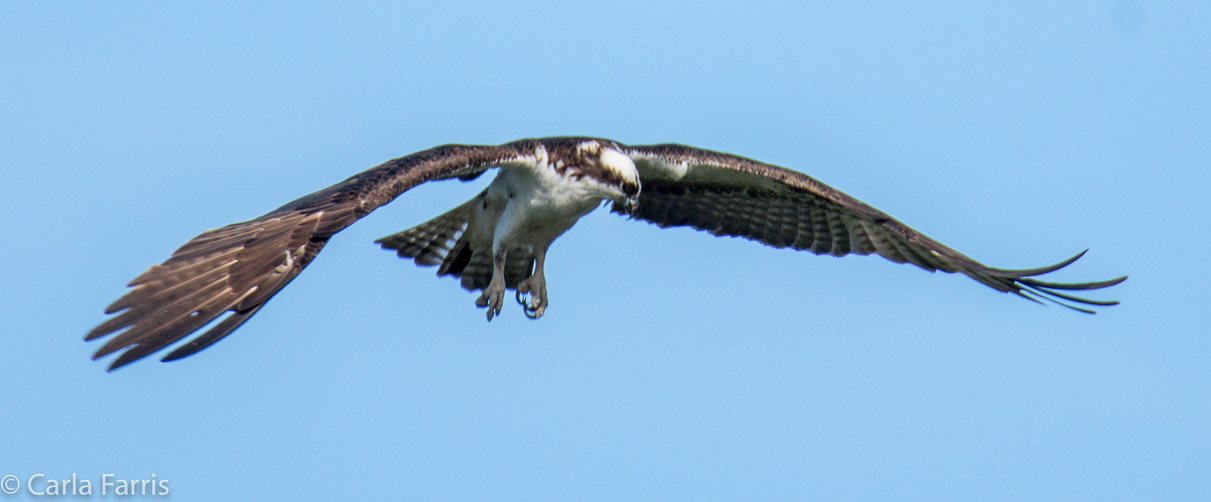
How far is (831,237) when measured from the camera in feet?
41.0

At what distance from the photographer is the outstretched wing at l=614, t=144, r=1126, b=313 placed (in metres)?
11.7

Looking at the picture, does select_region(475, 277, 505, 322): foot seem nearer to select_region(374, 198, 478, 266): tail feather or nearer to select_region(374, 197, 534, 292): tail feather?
select_region(374, 197, 534, 292): tail feather

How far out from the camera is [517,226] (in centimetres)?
1139

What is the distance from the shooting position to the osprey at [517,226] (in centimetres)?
809

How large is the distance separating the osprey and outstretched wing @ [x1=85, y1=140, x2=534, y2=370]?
1cm

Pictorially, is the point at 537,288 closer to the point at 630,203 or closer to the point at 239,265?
the point at 630,203

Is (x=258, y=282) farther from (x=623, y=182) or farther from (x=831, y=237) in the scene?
(x=831, y=237)

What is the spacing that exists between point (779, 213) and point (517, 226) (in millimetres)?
2725

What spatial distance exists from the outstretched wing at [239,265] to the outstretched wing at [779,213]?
2.70 metres

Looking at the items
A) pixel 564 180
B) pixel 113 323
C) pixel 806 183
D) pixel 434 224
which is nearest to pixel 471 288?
pixel 434 224

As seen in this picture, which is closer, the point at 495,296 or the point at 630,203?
the point at 630,203

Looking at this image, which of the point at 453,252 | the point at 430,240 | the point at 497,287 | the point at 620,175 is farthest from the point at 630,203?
the point at 430,240

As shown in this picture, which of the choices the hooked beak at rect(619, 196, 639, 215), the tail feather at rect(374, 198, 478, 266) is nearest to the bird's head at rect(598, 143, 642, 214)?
the hooked beak at rect(619, 196, 639, 215)

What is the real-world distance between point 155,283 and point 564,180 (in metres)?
3.96
